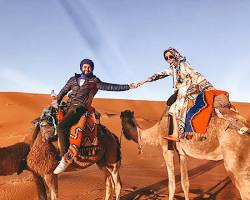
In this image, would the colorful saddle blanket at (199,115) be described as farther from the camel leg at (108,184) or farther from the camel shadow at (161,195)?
the camel shadow at (161,195)

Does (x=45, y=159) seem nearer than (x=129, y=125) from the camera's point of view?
Yes

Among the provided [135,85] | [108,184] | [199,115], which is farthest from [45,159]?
[199,115]

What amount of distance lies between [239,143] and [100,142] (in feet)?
9.55

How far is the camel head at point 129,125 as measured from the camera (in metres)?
9.47

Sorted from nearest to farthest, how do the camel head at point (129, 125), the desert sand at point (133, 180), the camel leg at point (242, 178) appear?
the camel leg at point (242, 178), the camel head at point (129, 125), the desert sand at point (133, 180)

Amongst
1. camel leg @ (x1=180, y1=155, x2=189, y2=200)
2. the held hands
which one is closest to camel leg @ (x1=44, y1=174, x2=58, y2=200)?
the held hands

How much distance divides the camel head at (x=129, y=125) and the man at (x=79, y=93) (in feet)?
5.39

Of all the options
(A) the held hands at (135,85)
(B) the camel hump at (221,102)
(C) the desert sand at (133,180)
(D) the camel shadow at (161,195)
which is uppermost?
(A) the held hands at (135,85)

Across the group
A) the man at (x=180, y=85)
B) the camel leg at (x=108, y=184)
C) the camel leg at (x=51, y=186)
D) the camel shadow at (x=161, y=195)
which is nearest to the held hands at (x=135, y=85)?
the man at (x=180, y=85)

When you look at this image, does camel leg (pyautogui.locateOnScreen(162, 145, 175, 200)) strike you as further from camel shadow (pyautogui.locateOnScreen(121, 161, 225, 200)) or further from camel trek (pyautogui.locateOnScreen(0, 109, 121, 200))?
camel trek (pyautogui.locateOnScreen(0, 109, 121, 200))

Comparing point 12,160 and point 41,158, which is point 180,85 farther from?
point 12,160

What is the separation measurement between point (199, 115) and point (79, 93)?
2333 mm

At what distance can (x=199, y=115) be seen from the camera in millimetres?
7242

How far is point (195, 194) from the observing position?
408 inches
